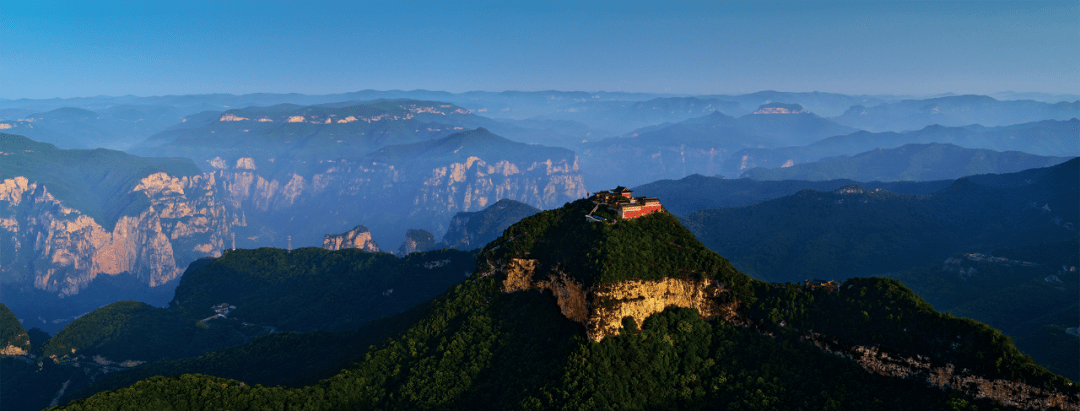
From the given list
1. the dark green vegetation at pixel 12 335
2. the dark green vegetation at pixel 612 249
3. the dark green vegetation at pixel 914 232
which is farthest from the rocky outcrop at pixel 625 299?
the dark green vegetation at pixel 12 335

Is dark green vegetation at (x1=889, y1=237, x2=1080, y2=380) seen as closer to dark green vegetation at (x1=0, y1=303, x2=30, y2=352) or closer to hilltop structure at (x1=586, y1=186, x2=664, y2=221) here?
hilltop structure at (x1=586, y1=186, x2=664, y2=221)

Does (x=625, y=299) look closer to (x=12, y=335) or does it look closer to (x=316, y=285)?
(x=316, y=285)

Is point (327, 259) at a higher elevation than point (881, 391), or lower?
lower

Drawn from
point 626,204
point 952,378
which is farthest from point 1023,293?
point 626,204

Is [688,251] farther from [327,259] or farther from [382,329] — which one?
[327,259]

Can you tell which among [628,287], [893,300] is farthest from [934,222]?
[628,287]

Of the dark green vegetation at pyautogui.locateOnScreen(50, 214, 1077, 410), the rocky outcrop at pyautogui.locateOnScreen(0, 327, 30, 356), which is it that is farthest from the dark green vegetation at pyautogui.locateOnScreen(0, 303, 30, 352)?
the dark green vegetation at pyautogui.locateOnScreen(50, 214, 1077, 410)

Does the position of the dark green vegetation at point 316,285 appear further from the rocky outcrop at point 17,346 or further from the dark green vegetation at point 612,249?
the dark green vegetation at point 612,249

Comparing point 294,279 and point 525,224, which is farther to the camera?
point 294,279
